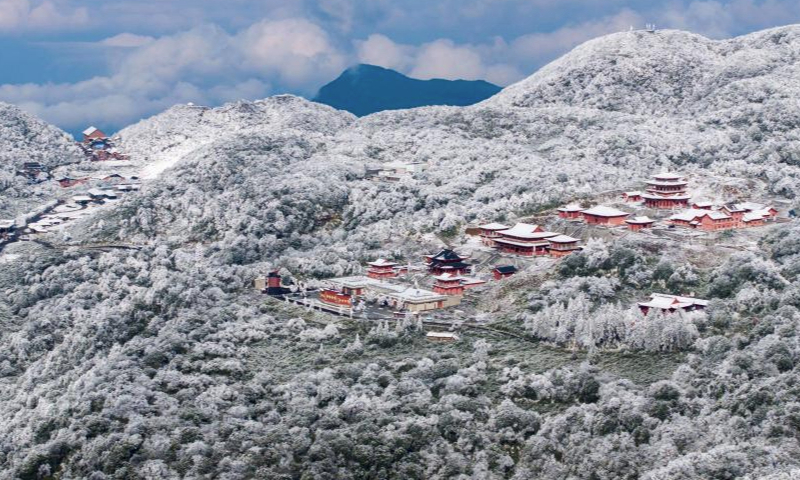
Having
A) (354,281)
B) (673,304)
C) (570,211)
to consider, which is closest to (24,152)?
(354,281)

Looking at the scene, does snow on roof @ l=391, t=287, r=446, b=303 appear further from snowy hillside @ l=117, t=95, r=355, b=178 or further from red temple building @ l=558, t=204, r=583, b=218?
snowy hillside @ l=117, t=95, r=355, b=178

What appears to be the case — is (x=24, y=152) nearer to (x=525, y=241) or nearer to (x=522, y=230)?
(x=522, y=230)

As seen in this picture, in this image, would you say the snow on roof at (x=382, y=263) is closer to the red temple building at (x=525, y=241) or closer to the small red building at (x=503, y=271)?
the small red building at (x=503, y=271)

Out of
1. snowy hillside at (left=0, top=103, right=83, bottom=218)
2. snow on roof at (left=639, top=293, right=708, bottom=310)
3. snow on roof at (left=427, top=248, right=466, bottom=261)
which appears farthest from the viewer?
snowy hillside at (left=0, top=103, right=83, bottom=218)

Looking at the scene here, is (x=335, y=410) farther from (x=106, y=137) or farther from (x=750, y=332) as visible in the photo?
(x=106, y=137)

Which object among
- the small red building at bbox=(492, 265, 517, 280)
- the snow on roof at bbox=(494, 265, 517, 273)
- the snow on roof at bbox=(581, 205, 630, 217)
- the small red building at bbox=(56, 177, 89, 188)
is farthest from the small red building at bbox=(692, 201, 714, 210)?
the small red building at bbox=(56, 177, 89, 188)

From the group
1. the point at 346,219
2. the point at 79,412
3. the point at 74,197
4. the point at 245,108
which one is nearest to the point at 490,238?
the point at 346,219

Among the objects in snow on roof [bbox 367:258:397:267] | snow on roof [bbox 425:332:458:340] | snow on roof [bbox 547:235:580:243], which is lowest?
snow on roof [bbox 425:332:458:340]
